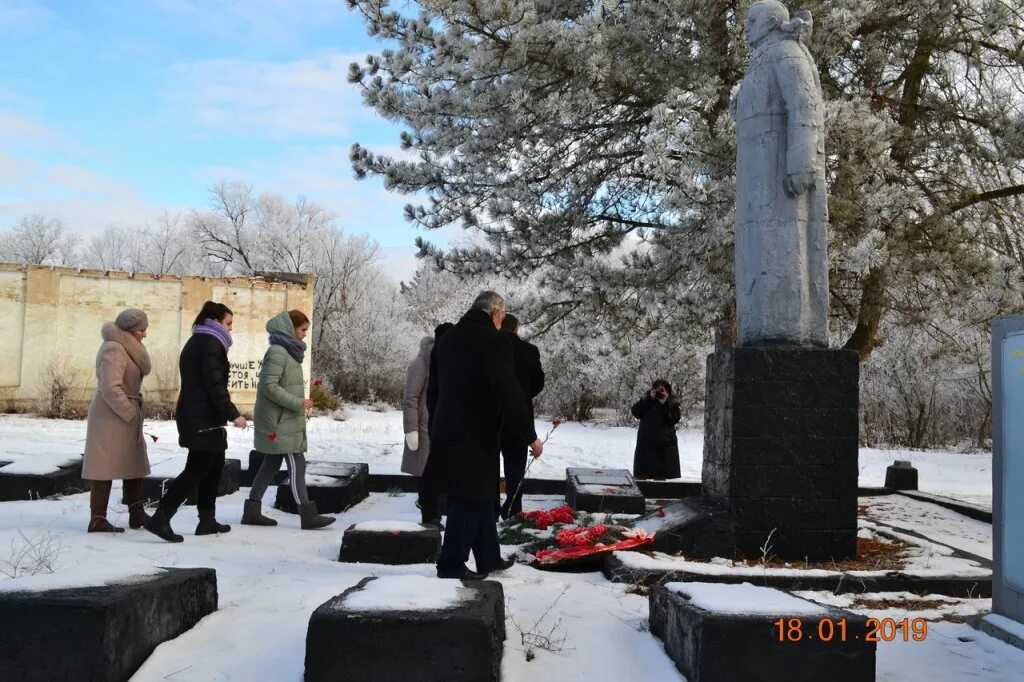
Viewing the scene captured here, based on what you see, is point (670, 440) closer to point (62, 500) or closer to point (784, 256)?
point (784, 256)

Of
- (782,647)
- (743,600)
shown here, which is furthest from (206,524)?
(782,647)

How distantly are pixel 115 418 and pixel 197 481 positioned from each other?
2.67ft

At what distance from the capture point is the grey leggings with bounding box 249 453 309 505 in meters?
6.37

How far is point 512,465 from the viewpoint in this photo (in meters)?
6.58

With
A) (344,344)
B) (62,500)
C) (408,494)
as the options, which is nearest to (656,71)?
(408,494)

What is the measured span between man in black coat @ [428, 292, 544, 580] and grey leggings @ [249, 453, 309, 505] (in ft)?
7.87

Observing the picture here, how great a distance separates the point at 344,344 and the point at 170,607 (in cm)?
2665

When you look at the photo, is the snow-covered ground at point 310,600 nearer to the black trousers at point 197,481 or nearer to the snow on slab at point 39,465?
the black trousers at point 197,481

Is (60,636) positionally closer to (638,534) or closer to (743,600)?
(743,600)

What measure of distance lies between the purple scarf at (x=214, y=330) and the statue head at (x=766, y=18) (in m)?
4.53

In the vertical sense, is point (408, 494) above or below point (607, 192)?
below

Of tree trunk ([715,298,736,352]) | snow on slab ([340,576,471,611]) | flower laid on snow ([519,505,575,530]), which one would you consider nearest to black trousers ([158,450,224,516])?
flower laid on snow ([519,505,575,530])

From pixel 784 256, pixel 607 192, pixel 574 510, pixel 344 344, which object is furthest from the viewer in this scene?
pixel 344 344

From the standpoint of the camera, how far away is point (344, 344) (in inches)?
1161
